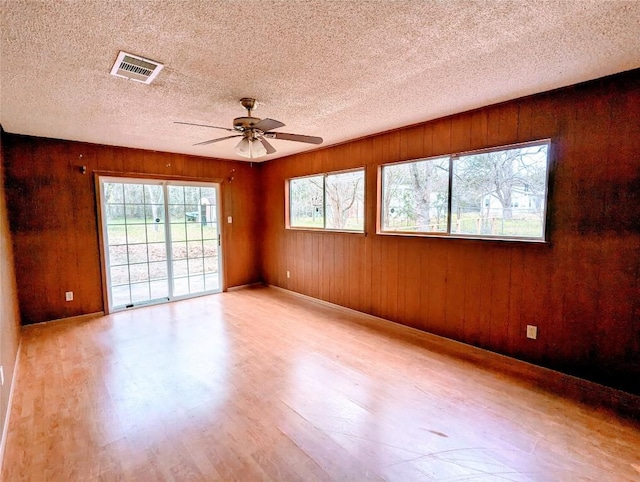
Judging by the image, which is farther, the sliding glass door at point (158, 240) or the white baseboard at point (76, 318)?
the sliding glass door at point (158, 240)

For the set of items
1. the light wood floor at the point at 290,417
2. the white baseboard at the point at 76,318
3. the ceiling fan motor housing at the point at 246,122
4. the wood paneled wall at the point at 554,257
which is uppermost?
the ceiling fan motor housing at the point at 246,122

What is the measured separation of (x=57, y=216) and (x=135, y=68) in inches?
123

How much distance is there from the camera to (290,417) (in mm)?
2217

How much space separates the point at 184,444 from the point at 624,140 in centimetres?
382

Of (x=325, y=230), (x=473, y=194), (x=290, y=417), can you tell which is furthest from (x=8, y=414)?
(x=473, y=194)

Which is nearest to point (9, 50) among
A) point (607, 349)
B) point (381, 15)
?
point (381, 15)

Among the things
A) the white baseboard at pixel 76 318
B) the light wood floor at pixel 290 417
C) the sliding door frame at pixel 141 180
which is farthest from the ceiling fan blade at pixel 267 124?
the white baseboard at pixel 76 318

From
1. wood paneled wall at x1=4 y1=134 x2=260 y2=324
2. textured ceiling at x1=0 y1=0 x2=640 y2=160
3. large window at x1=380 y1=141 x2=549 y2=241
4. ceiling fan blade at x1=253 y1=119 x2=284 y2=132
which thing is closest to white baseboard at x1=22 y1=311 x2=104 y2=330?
wood paneled wall at x1=4 y1=134 x2=260 y2=324

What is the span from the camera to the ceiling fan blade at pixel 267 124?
2342 millimetres

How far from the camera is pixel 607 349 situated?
8.04 ft

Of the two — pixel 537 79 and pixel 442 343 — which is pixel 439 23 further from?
pixel 442 343

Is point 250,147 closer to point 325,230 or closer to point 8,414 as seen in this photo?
point 325,230

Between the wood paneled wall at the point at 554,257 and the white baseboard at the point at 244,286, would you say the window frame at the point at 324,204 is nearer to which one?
the wood paneled wall at the point at 554,257

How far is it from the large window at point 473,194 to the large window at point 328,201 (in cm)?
49
